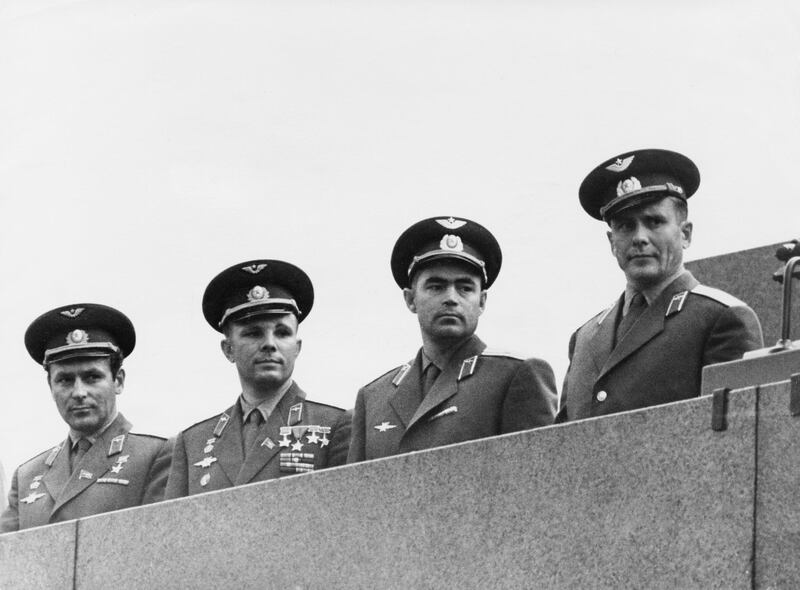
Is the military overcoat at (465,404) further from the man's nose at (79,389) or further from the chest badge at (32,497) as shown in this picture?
the chest badge at (32,497)

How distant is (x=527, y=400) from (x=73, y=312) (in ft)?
11.0

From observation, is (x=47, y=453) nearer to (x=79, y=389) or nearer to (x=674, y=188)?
(x=79, y=389)

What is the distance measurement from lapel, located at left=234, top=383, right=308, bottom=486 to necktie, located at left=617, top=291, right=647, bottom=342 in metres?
1.98

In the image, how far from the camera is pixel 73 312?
10484 millimetres

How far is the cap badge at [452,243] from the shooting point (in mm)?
8742

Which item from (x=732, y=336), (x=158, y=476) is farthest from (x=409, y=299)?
(x=158, y=476)

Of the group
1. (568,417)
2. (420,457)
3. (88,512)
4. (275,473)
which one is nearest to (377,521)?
(420,457)

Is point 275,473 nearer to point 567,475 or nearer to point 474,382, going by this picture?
point 474,382

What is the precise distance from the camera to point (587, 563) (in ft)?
21.5

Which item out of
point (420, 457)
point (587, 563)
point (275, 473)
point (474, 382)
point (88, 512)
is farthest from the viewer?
point (88, 512)

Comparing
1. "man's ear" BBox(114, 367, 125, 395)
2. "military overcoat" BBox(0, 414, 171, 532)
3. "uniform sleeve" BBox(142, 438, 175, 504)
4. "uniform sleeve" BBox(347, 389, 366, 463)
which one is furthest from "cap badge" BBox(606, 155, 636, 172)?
"man's ear" BBox(114, 367, 125, 395)

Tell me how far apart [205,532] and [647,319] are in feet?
7.68

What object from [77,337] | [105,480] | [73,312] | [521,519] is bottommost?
[521,519]

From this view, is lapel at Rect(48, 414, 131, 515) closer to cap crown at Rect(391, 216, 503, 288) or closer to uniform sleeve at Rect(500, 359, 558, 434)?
cap crown at Rect(391, 216, 503, 288)
